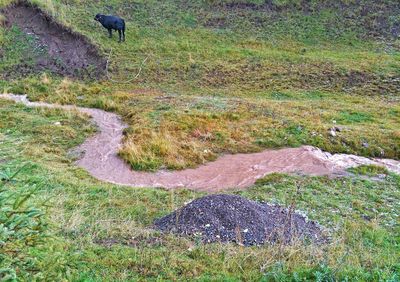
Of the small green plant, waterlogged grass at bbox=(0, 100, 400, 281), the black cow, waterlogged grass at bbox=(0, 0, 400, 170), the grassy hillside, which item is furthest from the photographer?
the black cow

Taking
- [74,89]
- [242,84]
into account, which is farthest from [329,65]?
[74,89]

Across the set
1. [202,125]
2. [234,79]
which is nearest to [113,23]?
[234,79]

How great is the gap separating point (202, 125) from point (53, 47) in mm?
12450

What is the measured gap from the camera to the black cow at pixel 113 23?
2514cm

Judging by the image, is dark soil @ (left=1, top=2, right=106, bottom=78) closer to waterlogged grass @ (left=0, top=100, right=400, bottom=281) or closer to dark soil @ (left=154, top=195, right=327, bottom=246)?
waterlogged grass @ (left=0, top=100, right=400, bottom=281)

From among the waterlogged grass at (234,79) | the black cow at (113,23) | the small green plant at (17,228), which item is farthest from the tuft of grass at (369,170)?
the black cow at (113,23)

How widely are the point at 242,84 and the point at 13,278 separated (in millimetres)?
19963

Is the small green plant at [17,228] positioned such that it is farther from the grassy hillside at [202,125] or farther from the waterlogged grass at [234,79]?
the waterlogged grass at [234,79]

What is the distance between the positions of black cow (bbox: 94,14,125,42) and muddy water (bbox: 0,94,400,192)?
11636mm

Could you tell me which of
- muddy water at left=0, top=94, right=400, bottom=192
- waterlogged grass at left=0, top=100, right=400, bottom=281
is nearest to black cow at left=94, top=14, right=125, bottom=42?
muddy water at left=0, top=94, right=400, bottom=192

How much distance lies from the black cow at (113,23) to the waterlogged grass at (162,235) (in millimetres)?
12978

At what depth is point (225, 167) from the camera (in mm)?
13672

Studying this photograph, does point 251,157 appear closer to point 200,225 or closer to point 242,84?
point 200,225

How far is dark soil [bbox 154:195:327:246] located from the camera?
7852 mm
